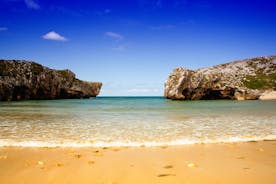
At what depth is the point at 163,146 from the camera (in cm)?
880

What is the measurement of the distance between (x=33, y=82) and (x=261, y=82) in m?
77.4

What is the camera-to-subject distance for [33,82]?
3191 inches

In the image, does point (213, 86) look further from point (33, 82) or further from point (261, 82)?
point (33, 82)

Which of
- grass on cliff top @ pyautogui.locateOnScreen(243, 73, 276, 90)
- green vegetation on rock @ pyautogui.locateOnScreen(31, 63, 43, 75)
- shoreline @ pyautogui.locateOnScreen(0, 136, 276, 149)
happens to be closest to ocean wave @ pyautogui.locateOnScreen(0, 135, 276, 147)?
shoreline @ pyautogui.locateOnScreen(0, 136, 276, 149)

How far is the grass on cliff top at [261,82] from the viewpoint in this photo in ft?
284

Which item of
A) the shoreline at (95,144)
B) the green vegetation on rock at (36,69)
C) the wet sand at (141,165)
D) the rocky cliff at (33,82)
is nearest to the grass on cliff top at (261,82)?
the rocky cliff at (33,82)

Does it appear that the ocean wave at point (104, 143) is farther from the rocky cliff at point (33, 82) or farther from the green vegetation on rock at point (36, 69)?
the green vegetation on rock at point (36, 69)

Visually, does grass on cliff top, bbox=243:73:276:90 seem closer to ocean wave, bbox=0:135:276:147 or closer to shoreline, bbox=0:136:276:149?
ocean wave, bbox=0:135:276:147

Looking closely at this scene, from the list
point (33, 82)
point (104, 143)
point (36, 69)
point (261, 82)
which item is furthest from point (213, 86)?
point (104, 143)

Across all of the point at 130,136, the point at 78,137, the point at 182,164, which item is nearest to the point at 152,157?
the point at 182,164

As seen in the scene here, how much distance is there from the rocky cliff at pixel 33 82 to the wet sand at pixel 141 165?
235 ft

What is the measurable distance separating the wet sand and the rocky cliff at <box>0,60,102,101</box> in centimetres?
7173

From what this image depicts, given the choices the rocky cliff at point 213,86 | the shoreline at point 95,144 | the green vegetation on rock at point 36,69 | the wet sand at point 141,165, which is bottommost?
the shoreline at point 95,144

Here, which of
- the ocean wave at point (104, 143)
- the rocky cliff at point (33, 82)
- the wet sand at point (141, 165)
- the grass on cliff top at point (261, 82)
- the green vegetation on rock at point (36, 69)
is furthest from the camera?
the grass on cliff top at point (261, 82)
